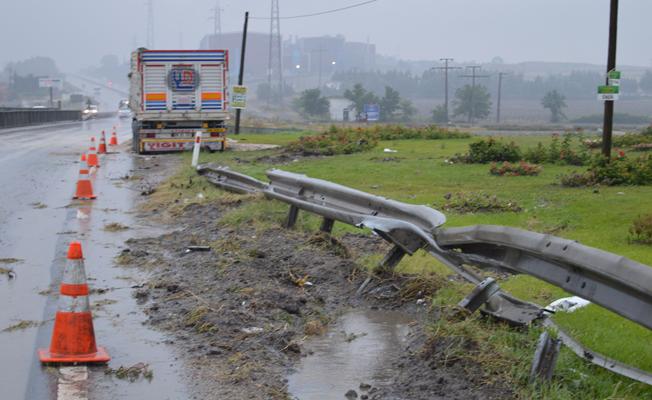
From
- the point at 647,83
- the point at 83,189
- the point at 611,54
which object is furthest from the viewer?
the point at 647,83

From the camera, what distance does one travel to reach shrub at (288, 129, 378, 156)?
29.8 m

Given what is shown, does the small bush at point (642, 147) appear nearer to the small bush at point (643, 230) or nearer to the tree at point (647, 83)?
the small bush at point (643, 230)

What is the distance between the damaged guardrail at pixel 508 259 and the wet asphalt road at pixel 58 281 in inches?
93.5

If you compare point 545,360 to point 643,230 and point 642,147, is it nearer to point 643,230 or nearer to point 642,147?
point 643,230

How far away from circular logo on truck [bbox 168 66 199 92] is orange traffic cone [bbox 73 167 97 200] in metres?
13.9

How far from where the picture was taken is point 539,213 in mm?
13828

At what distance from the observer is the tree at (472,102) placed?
387ft

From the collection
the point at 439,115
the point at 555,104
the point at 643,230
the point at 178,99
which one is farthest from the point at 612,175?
the point at 555,104

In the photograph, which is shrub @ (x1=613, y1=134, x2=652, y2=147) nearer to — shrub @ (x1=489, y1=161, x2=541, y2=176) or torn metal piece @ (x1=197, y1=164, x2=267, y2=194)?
shrub @ (x1=489, y1=161, x2=541, y2=176)

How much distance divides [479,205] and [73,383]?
9.09m

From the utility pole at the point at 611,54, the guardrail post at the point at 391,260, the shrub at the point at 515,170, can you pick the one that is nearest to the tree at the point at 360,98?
the utility pole at the point at 611,54

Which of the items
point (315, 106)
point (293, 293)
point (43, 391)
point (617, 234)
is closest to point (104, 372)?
point (43, 391)

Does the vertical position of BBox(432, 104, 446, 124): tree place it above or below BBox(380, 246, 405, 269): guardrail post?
below

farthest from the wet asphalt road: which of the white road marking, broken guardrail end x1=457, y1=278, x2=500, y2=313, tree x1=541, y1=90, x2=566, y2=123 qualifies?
tree x1=541, y1=90, x2=566, y2=123
